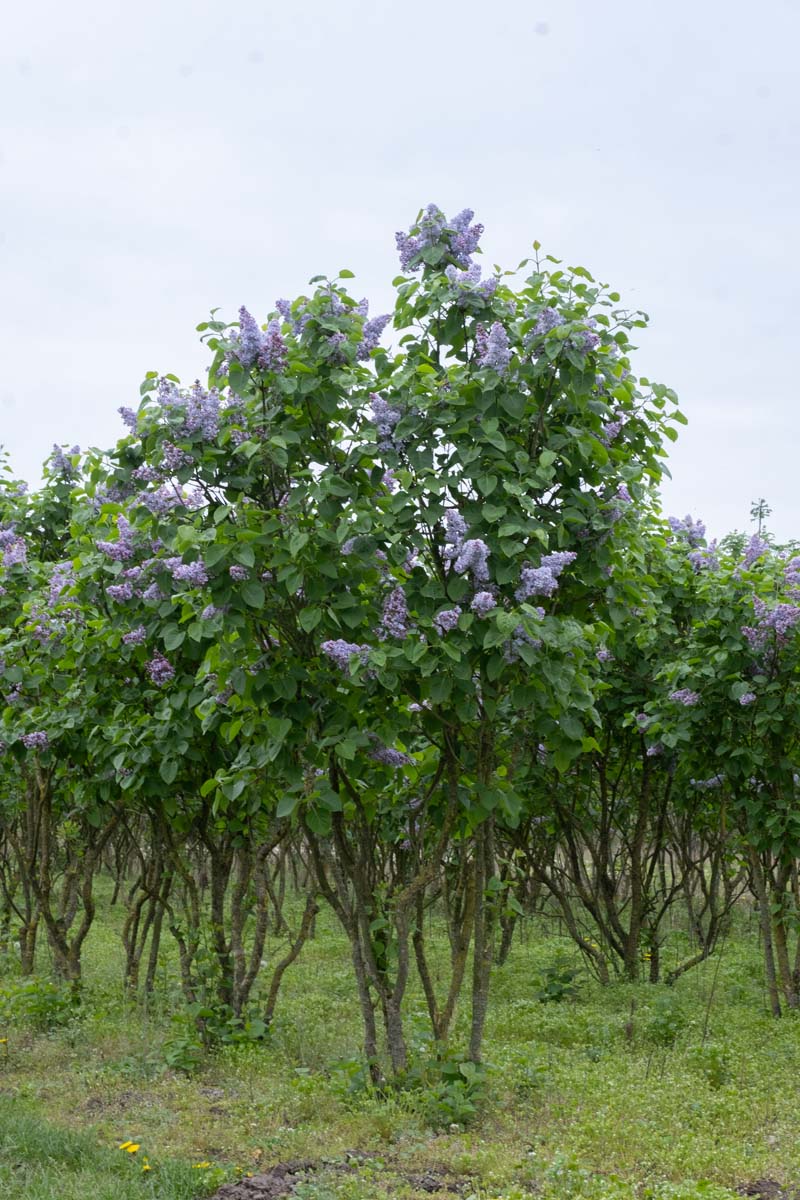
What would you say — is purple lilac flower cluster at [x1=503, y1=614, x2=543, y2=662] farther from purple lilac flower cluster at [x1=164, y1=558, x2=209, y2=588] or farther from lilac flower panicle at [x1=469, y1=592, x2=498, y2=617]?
purple lilac flower cluster at [x1=164, y1=558, x2=209, y2=588]

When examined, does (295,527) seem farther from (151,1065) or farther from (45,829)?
(45,829)

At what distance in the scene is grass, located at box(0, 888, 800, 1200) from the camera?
4402 millimetres

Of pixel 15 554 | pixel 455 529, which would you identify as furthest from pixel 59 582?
pixel 455 529

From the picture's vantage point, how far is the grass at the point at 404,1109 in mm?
4402

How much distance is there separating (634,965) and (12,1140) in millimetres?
6584

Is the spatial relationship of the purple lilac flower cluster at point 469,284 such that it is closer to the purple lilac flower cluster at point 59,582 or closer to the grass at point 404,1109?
the purple lilac flower cluster at point 59,582

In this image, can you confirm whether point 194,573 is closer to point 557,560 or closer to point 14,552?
point 557,560

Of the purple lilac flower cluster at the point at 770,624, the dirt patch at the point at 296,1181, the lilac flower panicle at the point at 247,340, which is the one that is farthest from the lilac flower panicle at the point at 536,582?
the purple lilac flower cluster at the point at 770,624

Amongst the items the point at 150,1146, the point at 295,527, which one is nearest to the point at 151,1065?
the point at 150,1146

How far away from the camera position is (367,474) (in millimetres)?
5293

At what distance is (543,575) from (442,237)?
5.36 ft

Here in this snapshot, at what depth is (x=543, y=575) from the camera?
4.61 m

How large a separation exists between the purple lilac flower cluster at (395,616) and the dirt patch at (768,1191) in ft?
8.11

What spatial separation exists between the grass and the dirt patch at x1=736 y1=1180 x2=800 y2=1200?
0.08 metres
